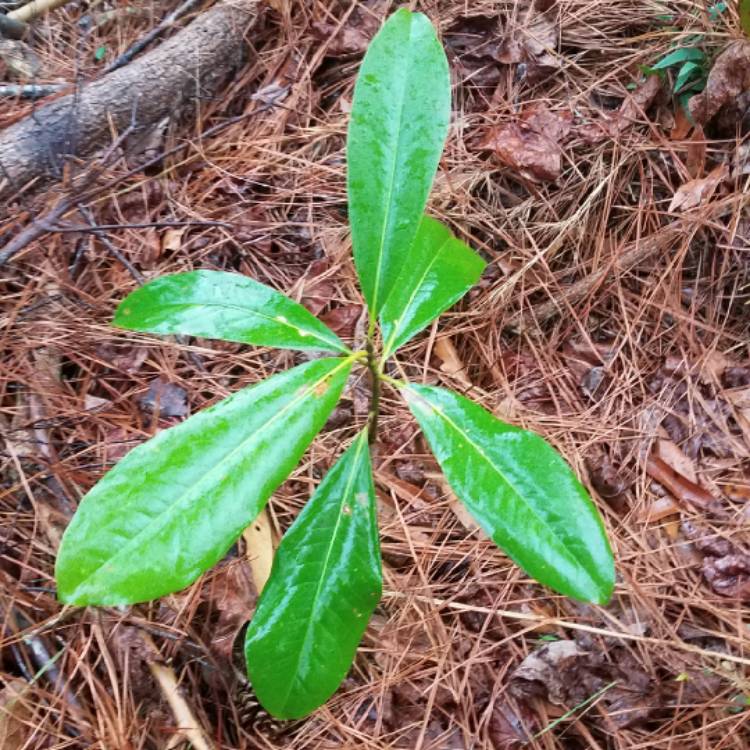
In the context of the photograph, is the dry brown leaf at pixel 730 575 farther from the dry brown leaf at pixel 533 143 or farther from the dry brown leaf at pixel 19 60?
the dry brown leaf at pixel 19 60

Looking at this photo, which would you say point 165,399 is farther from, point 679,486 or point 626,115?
point 626,115

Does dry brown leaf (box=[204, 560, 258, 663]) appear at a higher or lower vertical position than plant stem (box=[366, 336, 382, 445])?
lower

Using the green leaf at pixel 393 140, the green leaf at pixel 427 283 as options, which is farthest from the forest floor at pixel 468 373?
the green leaf at pixel 393 140

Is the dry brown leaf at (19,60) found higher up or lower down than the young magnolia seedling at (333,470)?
higher up

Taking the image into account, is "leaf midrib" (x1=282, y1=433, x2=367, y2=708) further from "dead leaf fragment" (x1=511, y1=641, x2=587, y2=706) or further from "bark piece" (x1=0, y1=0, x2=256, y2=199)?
"bark piece" (x1=0, y1=0, x2=256, y2=199)

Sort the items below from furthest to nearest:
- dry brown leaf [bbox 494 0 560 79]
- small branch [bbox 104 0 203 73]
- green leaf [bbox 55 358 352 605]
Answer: small branch [bbox 104 0 203 73] < dry brown leaf [bbox 494 0 560 79] < green leaf [bbox 55 358 352 605]

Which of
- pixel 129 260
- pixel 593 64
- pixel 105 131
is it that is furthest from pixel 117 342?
pixel 593 64

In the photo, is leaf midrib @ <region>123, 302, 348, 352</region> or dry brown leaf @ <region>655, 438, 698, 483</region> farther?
dry brown leaf @ <region>655, 438, 698, 483</region>

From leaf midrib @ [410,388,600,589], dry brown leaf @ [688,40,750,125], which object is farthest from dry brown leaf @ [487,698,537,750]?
dry brown leaf @ [688,40,750,125]
